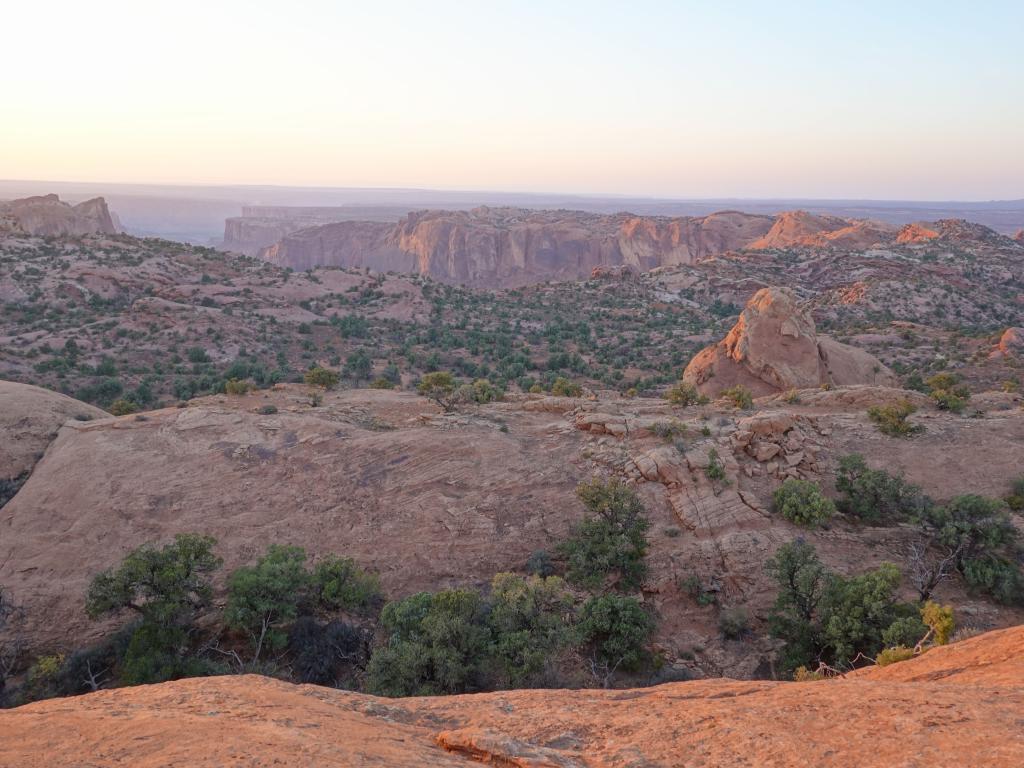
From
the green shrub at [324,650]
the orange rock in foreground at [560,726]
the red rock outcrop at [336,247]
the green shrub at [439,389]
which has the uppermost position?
the red rock outcrop at [336,247]

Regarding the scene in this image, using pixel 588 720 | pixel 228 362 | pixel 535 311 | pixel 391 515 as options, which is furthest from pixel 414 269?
pixel 588 720

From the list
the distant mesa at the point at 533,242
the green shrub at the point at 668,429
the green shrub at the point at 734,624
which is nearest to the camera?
the green shrub at the point at 734,624

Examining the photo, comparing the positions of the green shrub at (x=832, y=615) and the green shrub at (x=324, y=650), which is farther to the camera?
the green shrub at (x=324, y=650)

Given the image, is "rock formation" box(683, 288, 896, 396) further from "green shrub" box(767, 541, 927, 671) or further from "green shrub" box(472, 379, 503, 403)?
"green shrub" box(767, 541, 927, 671)

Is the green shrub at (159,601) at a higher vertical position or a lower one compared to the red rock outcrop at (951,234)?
lower

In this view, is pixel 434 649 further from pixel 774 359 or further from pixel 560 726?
→ pixel 774 359

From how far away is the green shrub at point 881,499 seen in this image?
14.9 metres

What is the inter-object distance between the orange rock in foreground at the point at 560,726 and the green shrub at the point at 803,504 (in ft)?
24.7

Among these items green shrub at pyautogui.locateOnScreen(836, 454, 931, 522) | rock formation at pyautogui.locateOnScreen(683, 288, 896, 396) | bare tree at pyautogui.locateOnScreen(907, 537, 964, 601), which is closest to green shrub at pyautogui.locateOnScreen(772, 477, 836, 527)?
green shrub at pyautogui.locateOnScreen(836, 454, 931, 522)

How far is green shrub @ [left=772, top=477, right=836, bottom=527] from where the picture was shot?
1434cm

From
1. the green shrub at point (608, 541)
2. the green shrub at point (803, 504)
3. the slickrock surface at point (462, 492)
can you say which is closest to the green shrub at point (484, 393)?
the slickrock surface at point (462, 492)

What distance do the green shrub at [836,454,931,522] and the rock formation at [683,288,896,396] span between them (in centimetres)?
1164

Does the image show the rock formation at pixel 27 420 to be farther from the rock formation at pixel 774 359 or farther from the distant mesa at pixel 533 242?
the distant mesa at pixel 533 242

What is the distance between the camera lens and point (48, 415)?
1930 centimetres
